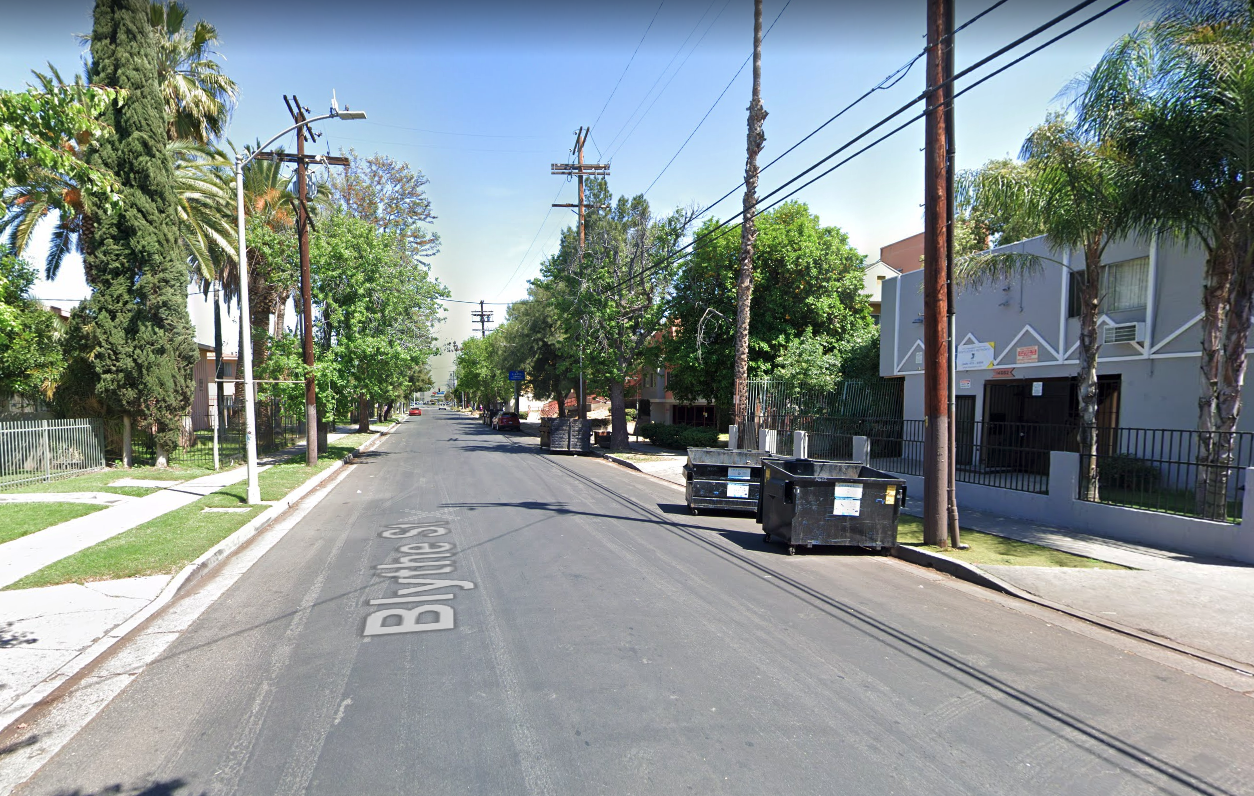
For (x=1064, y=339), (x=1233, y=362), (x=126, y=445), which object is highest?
(x=1064, y=339)

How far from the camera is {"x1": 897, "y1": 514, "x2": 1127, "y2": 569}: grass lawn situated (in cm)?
900

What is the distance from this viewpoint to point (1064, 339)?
17062 mm

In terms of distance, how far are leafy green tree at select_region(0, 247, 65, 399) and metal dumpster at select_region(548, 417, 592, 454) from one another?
54.4 ft

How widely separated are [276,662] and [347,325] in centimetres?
2064

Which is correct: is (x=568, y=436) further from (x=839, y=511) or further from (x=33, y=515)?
(x=839, y=511)

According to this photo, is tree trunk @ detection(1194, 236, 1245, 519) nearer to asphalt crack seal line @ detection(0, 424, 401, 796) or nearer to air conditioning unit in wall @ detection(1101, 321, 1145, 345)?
air conditioning unit in wall @ detection(1101, 321, 1145, 345)

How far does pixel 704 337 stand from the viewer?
28672 mm

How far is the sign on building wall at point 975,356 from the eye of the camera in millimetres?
19219

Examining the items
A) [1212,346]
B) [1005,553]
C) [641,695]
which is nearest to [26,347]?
[641,695]

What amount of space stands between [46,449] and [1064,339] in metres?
24.3

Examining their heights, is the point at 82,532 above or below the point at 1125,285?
below

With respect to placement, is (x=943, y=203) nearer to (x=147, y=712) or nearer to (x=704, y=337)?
(x=147, y=712)

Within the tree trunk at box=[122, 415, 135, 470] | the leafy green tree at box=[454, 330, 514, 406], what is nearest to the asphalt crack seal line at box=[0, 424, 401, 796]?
the tree trunk at box=[122, 415, 135, 470]

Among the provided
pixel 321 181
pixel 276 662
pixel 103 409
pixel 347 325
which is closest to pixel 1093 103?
pixel 276 662
